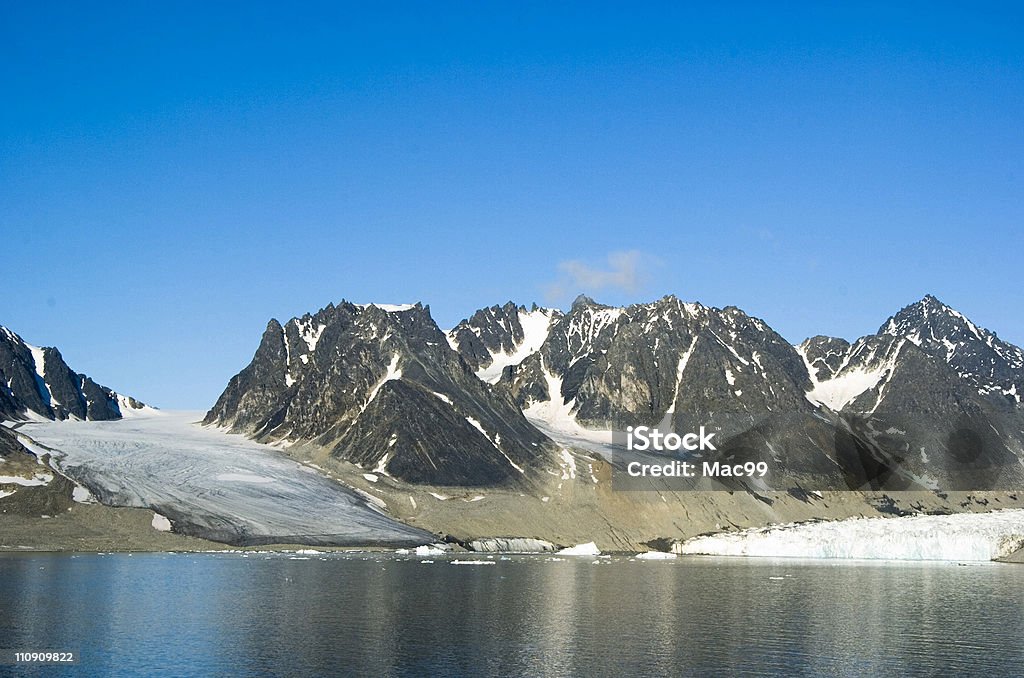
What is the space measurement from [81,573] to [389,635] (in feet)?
219

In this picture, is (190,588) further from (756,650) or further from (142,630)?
(756,650)

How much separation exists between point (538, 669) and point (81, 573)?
3329 inches

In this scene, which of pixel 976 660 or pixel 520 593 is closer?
pixel 976 660

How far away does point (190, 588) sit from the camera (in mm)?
121688

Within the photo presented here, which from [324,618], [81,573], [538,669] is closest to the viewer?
[538,669]

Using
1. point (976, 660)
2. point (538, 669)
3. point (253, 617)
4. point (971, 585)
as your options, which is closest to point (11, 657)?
point (253, 617)

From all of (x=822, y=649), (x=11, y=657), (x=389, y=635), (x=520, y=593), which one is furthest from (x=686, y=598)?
(x=11, y=657)

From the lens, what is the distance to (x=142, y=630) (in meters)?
87.7

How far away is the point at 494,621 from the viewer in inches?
3816

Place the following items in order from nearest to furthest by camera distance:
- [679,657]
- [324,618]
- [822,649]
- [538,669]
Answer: [538,669] < [679,657] < [822,649] < [324,618]

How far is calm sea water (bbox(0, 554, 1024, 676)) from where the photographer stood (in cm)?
7481

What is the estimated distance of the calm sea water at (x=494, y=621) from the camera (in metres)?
74.8

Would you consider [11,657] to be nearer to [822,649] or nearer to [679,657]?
[679,657]

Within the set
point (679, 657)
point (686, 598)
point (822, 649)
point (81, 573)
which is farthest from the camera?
point (81, 573)
